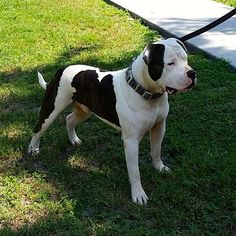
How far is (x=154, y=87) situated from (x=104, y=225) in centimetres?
95

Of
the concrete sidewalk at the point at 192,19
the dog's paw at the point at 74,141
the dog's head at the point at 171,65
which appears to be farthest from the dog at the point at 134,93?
the concrete sidewalk at the point at 192,19

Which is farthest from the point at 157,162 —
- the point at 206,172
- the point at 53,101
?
the point at 53,101

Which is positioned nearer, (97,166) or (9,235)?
(9,235)

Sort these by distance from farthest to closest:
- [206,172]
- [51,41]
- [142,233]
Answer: [51,41], [206,172], [142,233]

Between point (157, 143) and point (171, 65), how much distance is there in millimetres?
854

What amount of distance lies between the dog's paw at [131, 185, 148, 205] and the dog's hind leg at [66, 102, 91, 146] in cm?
83

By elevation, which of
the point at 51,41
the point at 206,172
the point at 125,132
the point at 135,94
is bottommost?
the point at 51,41

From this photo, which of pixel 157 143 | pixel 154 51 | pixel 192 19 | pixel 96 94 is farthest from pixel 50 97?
pixel 192 19

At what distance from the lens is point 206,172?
3.88 meters

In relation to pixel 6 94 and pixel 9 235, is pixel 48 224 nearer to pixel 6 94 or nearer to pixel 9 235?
pixel 9 235

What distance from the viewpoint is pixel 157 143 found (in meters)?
3.81

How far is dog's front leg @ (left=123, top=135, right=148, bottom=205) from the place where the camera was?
349cm

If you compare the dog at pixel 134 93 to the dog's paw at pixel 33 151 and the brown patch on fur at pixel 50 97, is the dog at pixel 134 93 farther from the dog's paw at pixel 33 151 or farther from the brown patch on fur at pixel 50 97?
the dog's paw at pixel 33 151

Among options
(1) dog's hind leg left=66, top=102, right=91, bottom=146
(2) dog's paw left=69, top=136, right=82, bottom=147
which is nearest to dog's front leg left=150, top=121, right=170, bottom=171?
(1) dog's hind leg left=66, top=102, right=91, bottom=146
